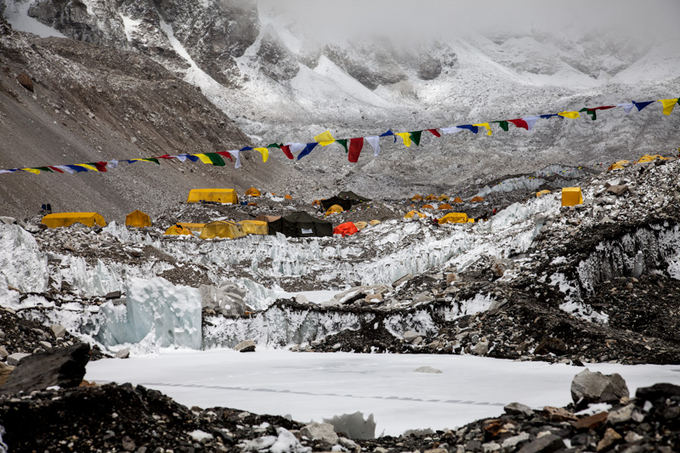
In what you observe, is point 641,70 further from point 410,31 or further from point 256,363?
point 256,363

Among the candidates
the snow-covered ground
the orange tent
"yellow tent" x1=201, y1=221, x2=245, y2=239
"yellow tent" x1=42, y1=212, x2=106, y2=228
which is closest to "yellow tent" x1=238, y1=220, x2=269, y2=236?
"yellow tent" x1=201, y1=221, x2=245, y2=239

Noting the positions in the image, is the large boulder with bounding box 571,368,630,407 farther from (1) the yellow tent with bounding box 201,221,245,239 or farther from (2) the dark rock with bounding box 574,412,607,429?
(1) the yellow tent with bounding box 201,221,245,239

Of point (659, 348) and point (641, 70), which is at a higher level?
point (641, 70)

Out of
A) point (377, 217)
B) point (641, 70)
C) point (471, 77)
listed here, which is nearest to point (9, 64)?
point (377, 217)

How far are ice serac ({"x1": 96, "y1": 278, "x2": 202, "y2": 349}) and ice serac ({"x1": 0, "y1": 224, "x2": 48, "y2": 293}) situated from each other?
254cm

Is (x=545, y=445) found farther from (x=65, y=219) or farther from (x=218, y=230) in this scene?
(x=65, y=219)

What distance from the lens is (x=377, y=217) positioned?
3384cm

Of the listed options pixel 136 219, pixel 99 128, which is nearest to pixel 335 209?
pixel 136 219

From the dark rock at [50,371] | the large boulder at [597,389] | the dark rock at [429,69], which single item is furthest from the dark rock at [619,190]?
the dark rock at [429,69]

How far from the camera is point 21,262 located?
37.5ft

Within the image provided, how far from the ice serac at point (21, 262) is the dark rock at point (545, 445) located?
1056cm

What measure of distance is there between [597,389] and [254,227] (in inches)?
1068

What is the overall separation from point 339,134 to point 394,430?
75569 millimetres

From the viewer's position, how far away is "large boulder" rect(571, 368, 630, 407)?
364 cm
